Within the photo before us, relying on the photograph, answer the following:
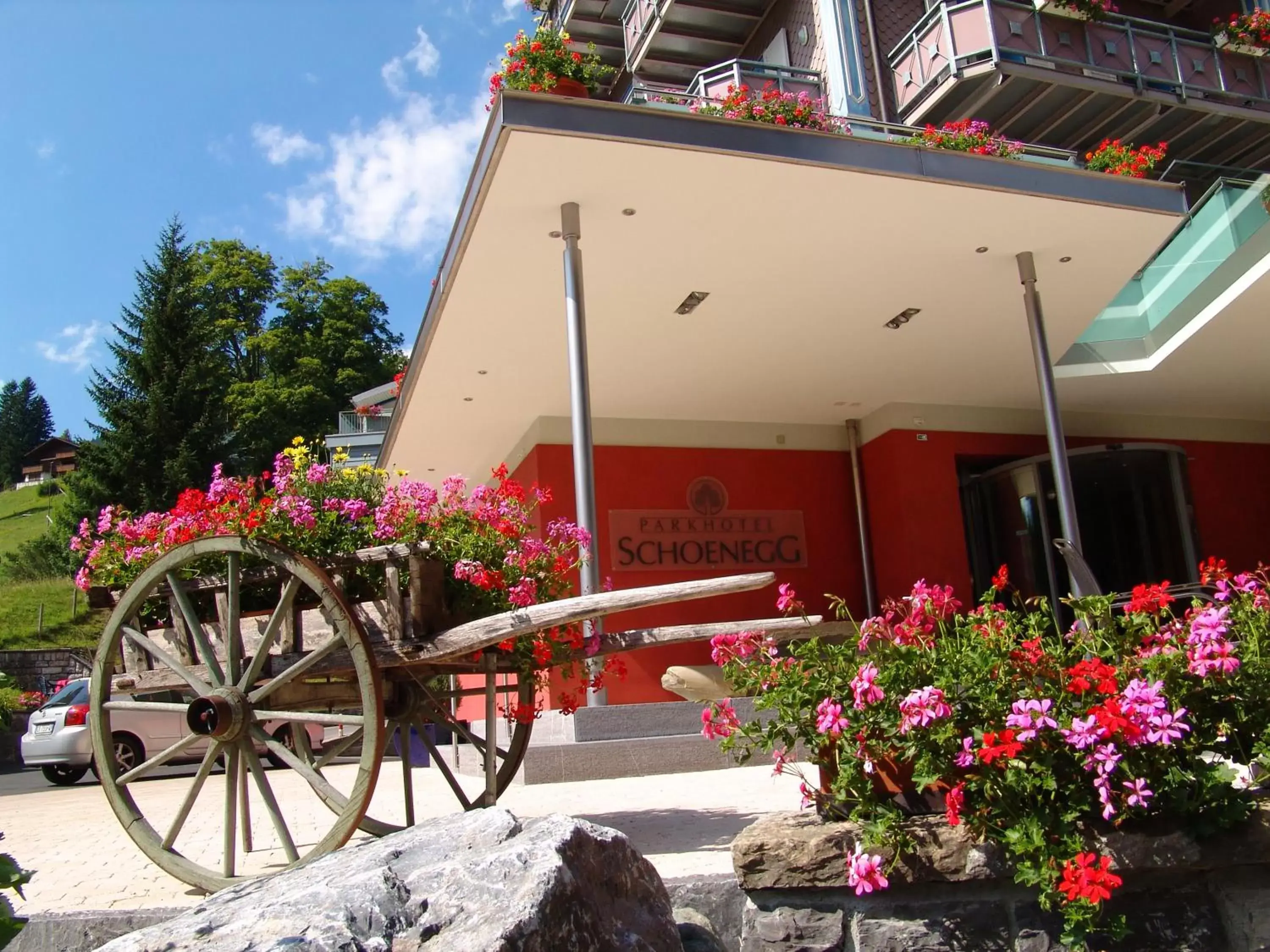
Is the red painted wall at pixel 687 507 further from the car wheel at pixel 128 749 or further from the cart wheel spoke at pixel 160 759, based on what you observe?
the cart wheel spoke at pixel 160 759

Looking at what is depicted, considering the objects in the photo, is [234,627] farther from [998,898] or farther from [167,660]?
[998,898]

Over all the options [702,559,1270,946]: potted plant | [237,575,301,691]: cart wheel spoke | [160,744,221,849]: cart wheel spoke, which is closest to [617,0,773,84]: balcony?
[237,575,301,691]: cart wheel spoke

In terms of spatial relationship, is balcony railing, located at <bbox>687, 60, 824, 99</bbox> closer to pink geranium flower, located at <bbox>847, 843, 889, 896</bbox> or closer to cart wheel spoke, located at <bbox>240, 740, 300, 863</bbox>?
Answer: cart wheel spoke, located at <bbox>240, 740, 300, 863</bbox>

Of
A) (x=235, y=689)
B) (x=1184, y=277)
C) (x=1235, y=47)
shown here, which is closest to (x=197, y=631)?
(x=235, y=689)

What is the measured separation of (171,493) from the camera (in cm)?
2819

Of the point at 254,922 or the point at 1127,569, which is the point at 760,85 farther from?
the point at 254,922

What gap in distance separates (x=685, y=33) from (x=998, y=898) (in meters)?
16.2

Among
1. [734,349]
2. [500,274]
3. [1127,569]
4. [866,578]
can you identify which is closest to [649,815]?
[500,274]

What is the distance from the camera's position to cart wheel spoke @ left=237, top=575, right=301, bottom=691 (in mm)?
3359

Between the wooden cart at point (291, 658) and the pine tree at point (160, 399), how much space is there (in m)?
25.0

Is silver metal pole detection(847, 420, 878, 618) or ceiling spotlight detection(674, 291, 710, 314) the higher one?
ceiling spotlight detection(674, 291, 710, 314)

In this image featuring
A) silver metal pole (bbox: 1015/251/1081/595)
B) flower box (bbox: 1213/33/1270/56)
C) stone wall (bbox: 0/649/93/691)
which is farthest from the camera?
stone wall (bbox: 0/649/93/691)

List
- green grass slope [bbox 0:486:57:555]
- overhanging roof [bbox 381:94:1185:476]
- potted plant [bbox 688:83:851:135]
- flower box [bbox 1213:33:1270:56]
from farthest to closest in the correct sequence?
green grass slope [bbox 0:486:57:555], flower box [bbox 1213:33:1270:56], potted plant [bbox 688:83:851:135], overhanging roof [bbox 381:94:1185:476]

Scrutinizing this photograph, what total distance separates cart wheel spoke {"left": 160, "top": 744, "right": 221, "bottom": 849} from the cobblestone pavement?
18 cm
